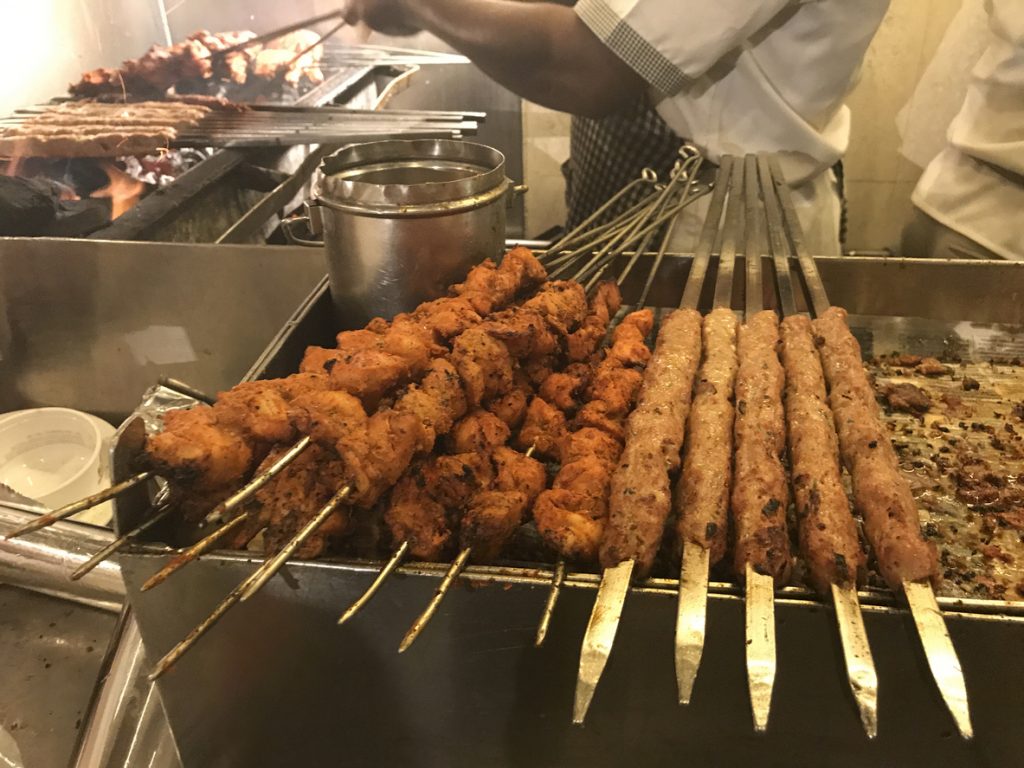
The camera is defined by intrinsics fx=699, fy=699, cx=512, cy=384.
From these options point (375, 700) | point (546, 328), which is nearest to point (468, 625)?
Result: point (375, 700)

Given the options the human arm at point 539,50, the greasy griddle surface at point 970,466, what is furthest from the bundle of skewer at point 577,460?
the human arm at point 539,50

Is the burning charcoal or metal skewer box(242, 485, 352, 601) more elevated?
metal skewer box(242, 485, 352, 601)

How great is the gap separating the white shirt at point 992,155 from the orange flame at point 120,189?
491 cm

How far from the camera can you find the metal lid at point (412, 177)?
1.94 m

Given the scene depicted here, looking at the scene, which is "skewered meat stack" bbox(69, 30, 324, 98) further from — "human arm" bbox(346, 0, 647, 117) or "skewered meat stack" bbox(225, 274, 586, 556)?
"skewered meat stack" bbox(225, 274, 586, 556)

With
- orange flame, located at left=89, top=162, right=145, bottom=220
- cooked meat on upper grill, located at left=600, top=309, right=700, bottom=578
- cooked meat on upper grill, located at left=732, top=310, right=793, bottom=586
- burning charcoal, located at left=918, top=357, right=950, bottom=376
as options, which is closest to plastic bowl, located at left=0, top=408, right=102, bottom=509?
orange flame, located at left=89, top=162, right=145, bottom=220

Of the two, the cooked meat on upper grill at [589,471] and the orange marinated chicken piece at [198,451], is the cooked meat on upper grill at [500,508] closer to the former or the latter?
the cooked meat on upper grill at [589,471]

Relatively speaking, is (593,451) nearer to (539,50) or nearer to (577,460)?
(577,460)

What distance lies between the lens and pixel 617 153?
418cm

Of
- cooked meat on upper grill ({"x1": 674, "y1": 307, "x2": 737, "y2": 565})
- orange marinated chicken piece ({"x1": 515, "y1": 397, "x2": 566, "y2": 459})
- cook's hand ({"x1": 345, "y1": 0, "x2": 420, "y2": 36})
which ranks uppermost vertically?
cook's hand ({"x1": 345, "y1": 0, "x2": 420, "y2": 36})

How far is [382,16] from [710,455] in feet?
17.0

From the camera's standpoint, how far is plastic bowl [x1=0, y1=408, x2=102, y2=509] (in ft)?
10.6

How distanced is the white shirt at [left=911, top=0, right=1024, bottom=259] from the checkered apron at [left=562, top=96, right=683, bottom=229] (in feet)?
5.15

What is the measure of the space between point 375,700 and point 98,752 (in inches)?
32.3
